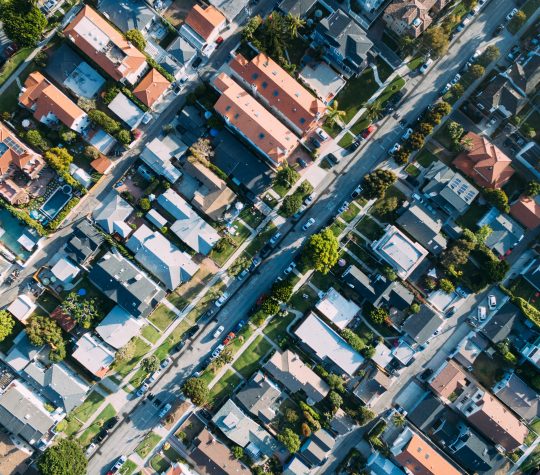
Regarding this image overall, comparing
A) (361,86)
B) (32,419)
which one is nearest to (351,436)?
(32,419)

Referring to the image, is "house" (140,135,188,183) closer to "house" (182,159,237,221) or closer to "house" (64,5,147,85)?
"house" (182,159,237,221)

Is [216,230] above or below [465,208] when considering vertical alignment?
below

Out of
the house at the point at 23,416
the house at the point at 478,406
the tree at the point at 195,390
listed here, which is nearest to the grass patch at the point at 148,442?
the tree at the point at 195,390

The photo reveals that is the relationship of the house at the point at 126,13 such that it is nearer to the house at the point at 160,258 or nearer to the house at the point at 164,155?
the house at the point at 164,155

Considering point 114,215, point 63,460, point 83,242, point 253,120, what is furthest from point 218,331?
point 253,120

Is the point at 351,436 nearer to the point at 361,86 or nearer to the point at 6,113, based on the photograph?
the point at 361,86

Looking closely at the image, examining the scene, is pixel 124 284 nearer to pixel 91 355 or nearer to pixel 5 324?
pixel 91 355

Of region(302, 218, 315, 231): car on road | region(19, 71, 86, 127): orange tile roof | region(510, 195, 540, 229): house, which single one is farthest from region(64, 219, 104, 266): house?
region(510, 195, 540, 229): house
